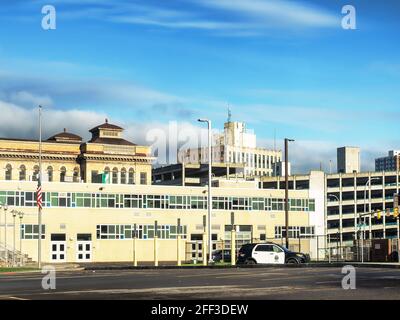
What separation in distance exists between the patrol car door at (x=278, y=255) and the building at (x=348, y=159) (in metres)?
120

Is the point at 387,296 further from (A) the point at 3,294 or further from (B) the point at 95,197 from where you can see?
(B) the point at 95,197

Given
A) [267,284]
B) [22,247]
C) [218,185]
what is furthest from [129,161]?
[267,284]

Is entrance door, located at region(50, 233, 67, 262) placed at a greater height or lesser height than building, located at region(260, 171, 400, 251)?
lesser

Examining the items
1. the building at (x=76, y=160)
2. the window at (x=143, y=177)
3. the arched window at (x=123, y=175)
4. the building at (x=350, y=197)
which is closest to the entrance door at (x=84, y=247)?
the building at (x=76, y=160)

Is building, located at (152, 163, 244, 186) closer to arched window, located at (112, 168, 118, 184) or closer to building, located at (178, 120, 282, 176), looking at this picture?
building, located at (178, 120, 282, 176)

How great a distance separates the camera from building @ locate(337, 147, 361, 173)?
16412 cm

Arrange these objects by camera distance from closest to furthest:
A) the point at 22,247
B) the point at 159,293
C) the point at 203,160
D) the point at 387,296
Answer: the point at 387,296, the point at 159,293, the point at 22,247, the point at 203,160

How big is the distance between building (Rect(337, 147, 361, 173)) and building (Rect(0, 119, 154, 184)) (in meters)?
56.6

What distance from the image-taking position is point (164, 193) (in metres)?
90.5

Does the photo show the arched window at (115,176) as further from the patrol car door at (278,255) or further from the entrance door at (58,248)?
the patrol car door at (278,255)

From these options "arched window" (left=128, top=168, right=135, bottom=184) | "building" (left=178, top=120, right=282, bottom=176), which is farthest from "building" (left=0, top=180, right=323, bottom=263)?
"building" (left=178, top=120, right=282, bottom=176)

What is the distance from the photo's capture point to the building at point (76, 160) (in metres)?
115

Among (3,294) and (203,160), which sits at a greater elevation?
(203,160)

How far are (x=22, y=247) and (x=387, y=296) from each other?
65365mm
